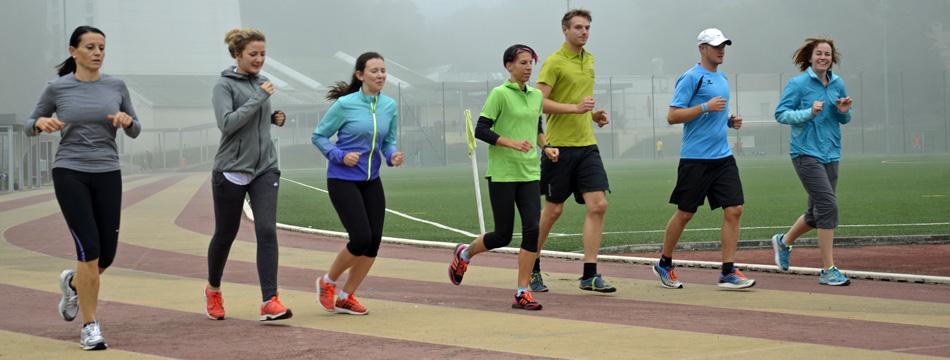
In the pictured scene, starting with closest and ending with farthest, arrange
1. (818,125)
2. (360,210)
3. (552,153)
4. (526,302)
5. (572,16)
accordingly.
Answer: (360,210) → (526,302) → (552,153) → (572,16) → (818,125)

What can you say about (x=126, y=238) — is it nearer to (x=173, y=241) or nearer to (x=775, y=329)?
(x=173, y=241)

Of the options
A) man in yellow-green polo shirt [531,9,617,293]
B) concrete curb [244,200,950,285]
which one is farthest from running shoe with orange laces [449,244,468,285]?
concrete curb [244,200,950,285]

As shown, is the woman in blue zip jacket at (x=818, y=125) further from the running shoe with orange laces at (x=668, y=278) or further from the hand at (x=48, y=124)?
the hand at (x=48, y=124)

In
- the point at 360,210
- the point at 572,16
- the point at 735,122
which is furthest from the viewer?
the point at 735,122

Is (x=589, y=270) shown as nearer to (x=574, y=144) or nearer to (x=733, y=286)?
(x=574, y=144)

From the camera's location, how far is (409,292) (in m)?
10.5

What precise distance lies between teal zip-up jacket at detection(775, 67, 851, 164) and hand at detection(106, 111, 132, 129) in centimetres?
537

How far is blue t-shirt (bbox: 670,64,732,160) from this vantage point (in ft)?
34.6

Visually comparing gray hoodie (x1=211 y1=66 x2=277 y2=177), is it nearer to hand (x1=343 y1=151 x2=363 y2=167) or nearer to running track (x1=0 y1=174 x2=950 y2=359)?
hand (x1=343 y1=151 x2=363 y2=167)

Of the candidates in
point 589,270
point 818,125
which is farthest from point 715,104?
point 589,270

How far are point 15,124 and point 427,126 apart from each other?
5779 cm

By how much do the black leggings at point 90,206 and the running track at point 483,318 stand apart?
0.58m

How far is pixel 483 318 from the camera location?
8766 mm

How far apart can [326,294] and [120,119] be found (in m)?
1.99
